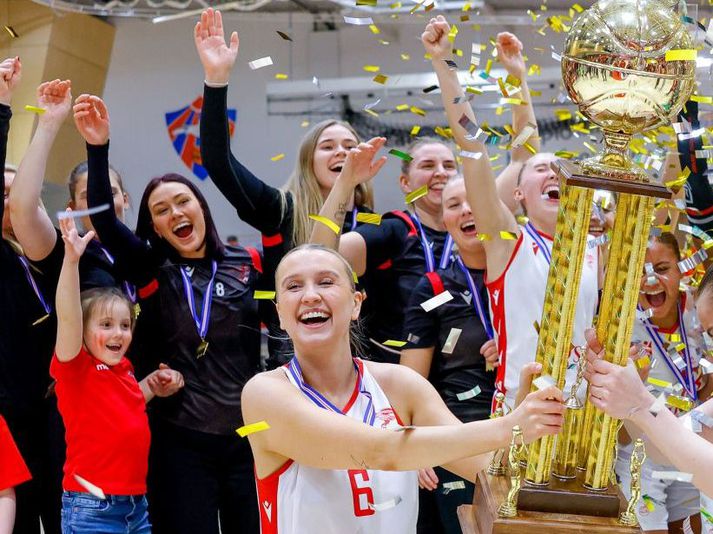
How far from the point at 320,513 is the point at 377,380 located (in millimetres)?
331

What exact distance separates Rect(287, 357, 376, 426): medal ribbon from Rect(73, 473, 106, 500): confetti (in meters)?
1.24

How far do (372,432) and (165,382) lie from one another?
59.2 inches

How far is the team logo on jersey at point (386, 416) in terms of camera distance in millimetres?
2008

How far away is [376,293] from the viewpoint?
132 inches

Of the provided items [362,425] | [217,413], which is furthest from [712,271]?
[217,413]

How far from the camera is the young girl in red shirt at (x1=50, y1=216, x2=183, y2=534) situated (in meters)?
3.03

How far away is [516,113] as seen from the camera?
3037 millimetres

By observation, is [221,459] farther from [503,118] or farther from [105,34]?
[105,34]

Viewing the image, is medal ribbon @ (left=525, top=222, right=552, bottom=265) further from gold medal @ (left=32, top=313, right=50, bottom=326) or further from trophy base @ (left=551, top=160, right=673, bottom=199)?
gold medal @ (left=32, top=313, right=50, bottom=326)

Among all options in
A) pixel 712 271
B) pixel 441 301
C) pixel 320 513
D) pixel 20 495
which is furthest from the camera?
pixel 20 495

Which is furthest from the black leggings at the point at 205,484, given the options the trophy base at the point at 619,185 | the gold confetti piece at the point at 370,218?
the trophy base at the point at 619,185

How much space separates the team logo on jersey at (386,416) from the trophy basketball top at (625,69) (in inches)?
26.6

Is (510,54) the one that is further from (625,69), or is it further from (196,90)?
(196,90)

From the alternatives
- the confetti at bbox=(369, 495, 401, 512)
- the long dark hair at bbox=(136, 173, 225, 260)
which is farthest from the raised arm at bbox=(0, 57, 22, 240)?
the confetti at bbox=(369, 495, 401, 512)
